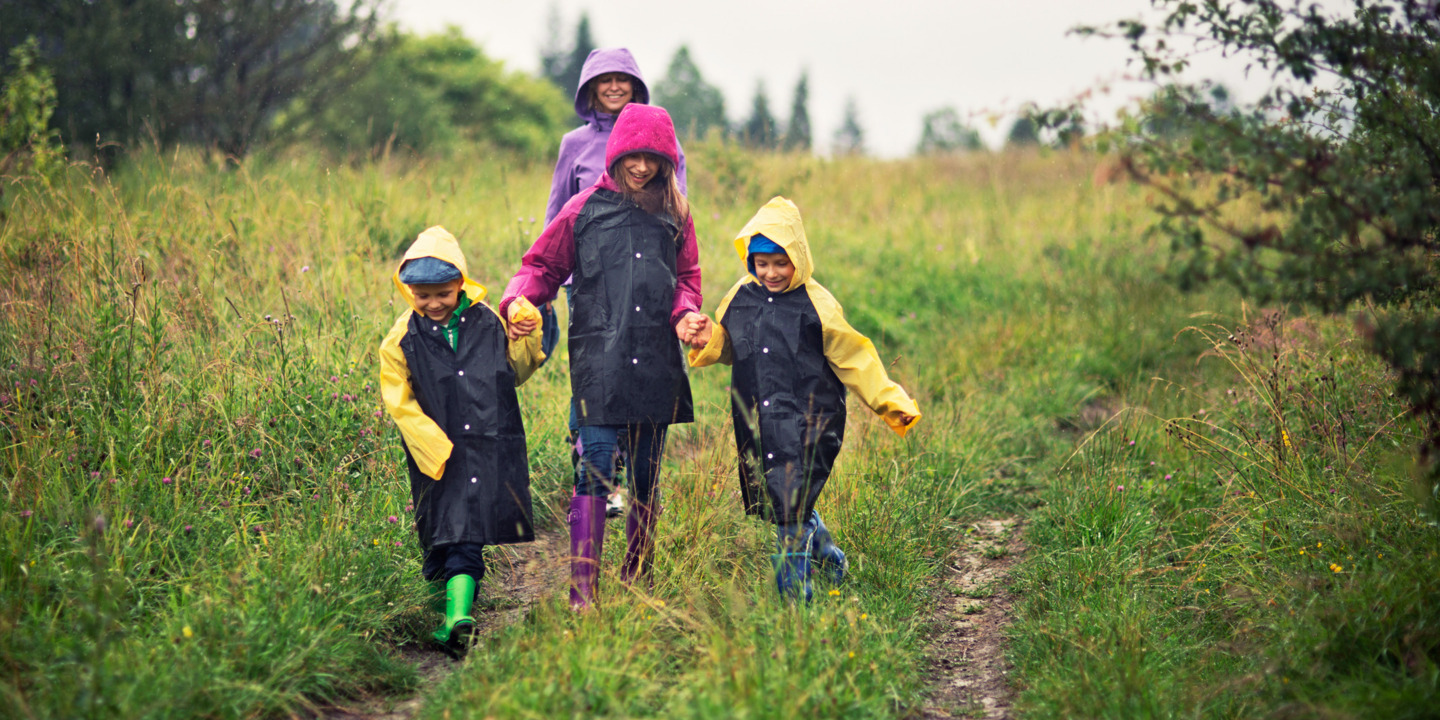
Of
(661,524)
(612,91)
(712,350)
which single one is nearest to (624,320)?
(712,350)

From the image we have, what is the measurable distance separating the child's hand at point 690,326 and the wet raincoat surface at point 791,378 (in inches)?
3.4

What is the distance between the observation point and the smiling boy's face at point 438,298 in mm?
3357

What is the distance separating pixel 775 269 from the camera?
353cm

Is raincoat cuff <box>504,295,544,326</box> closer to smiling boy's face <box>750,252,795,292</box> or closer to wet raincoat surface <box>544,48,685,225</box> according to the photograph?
smiling boy's face <box>750,252,795,292</box>

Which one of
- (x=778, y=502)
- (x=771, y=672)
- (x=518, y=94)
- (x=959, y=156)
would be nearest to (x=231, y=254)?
(x=778, y=502)

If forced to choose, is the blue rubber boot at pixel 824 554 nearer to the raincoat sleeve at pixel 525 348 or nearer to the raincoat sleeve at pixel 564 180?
the raincoat sleeve at pixel 525 348

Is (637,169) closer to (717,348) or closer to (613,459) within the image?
Answer: (717,348)

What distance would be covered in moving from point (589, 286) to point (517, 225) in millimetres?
4260

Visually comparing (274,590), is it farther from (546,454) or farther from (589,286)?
(546,454)

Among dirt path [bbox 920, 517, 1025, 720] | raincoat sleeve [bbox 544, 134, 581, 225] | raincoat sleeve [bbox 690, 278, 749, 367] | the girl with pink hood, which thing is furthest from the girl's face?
dirt path [bbox 920, 517, 1025, 720]

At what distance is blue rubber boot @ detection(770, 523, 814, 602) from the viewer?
3.37m

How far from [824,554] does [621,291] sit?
130cm

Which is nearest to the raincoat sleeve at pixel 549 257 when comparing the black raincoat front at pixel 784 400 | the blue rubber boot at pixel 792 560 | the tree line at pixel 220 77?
the black raincoat front at pixel 784 400

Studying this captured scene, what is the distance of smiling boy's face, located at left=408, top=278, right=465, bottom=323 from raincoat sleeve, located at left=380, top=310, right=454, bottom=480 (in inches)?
6.1
